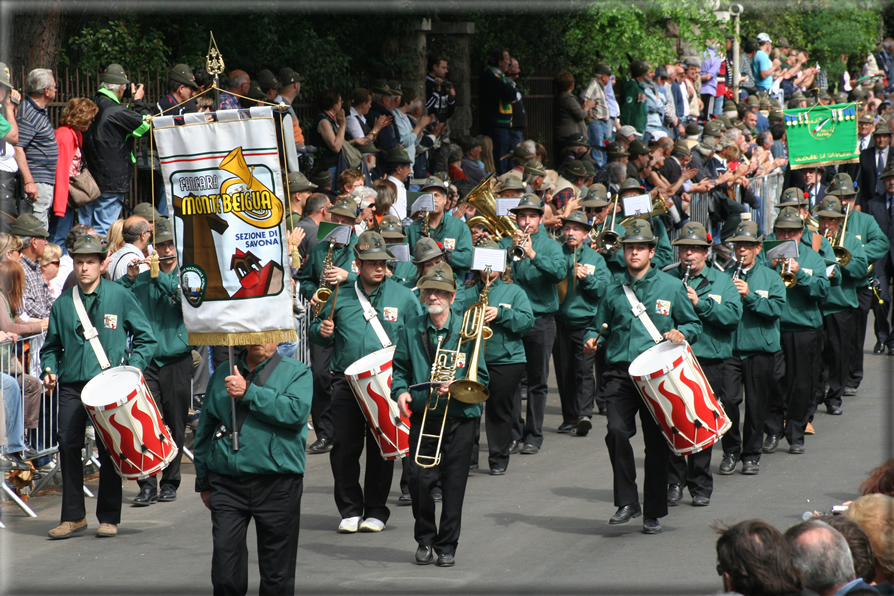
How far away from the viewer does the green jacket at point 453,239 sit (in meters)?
12.5

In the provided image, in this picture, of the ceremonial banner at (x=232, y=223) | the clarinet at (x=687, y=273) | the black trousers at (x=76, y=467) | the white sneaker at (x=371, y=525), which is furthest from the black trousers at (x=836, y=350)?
the ceremonial banner at (x=232, y=223)

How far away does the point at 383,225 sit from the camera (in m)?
11.5

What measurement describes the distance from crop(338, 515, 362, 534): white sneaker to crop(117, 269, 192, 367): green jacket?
2065mm

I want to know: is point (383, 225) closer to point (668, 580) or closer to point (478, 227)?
point (478, 227)

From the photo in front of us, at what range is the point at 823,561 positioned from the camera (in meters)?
4.36

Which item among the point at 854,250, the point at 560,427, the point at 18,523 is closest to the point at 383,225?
the point at 560,427

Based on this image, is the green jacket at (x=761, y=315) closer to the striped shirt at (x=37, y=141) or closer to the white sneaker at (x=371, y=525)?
the white sneaker at (x=371, y=525)

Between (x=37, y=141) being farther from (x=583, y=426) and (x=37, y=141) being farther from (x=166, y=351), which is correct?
(x=583, y=426)

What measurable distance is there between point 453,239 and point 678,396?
4.31 metres

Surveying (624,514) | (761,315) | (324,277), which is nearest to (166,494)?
(324,277)

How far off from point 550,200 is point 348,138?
2744 millimetres

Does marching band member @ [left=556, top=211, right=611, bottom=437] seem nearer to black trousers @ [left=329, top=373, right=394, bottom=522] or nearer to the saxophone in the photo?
the saxophone

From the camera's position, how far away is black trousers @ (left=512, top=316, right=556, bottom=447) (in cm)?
1166

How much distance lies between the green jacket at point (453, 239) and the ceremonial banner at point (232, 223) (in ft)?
18.8
